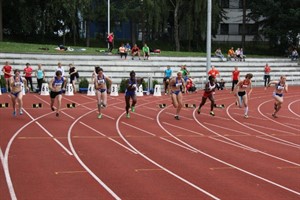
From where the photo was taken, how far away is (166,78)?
94.5ft

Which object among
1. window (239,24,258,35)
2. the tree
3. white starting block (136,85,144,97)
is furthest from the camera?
window (239,24,258,35)

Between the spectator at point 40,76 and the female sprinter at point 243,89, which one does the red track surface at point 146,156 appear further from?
the spectator at point 40,76

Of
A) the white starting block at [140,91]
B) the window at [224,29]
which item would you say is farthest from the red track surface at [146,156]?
the window at [224,29]

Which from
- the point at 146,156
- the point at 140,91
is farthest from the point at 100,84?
the point at 140,91

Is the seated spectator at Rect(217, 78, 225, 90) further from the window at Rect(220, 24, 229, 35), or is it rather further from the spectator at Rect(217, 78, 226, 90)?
the window at Rect(220, 24, 229, 35)

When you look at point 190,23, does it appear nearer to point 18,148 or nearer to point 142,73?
point 142,73

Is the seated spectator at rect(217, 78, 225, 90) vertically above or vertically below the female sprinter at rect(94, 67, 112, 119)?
below

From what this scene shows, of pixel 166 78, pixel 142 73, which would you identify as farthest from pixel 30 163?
pixel 142 73

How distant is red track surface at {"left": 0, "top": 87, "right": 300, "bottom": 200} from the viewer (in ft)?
26.3

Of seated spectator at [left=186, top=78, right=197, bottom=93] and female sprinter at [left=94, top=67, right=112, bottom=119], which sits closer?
female sprinter at [left=94, top=67, right=112, bottom=119]

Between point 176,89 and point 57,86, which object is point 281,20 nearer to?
point 176,89

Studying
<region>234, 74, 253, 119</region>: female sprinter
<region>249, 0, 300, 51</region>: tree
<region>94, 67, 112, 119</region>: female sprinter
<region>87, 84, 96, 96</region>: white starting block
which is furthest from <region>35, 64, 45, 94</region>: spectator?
<region>249, 0, 300, 51</region>: tree

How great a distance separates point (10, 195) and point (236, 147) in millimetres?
6603

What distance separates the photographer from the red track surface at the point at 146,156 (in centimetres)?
802
